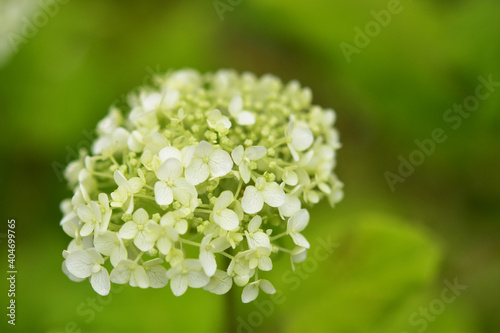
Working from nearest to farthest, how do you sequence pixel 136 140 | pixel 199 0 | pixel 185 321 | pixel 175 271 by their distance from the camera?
1. pixel 175 271
2. pixel 136 140
3. pixel 185 321
4. pixel 199 0

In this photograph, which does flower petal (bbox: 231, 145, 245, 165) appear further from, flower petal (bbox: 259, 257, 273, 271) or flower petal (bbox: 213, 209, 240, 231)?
flower petal (bbox: 259, 257, 273, 271)

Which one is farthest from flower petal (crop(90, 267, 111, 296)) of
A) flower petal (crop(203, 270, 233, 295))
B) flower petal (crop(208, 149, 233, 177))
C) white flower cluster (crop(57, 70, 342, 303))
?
flower petal (crop(208, 149, 233, 177))

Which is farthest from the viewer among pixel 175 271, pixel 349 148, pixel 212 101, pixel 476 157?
pixel 349 148

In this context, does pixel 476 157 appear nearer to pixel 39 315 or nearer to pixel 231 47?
pixel 231 47

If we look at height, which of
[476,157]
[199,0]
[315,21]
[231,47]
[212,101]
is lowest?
[476,157]

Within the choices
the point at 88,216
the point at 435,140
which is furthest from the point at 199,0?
the point at 88,216

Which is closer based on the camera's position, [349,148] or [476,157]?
[476,157]

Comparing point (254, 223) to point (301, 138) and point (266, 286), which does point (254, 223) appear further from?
point (301, 138)
